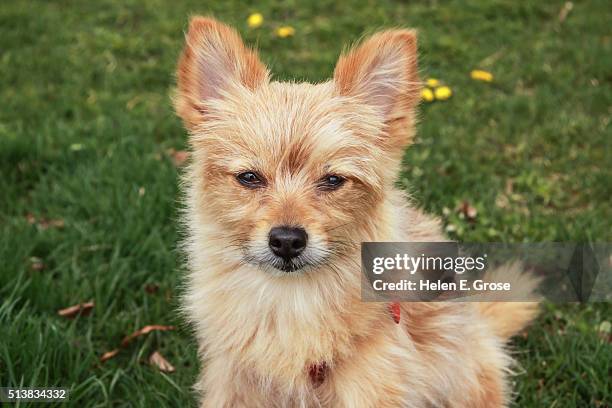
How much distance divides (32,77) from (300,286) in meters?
4.65

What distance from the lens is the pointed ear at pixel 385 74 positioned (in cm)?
261

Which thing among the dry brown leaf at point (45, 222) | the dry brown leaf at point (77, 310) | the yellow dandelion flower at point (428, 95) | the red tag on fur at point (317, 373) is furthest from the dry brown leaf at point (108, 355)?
the yellow dandelion flower at point (428, 95)

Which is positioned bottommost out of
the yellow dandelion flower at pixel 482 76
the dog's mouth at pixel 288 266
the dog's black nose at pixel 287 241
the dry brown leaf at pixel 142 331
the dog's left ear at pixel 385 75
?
the dry brown leaf at pixel 142 331

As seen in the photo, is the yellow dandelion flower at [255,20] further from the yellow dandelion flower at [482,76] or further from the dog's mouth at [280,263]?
the dog's mouth at [280,263]

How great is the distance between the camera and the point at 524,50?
6809mm

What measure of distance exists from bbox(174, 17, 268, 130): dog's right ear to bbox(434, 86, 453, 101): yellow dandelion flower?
10.9ft

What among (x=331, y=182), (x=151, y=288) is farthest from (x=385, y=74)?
(x=151, y=288)

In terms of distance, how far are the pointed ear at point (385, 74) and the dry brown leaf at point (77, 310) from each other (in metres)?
1.91

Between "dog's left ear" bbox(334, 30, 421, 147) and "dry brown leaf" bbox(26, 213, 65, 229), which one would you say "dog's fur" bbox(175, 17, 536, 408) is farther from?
"dry brown leaf" bbox(26, 213, 65, 229)

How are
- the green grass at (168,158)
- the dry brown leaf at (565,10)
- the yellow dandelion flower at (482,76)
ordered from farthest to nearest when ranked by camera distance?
the dry brown leaf at (565,10) < the yellow dandelion flower at (482,76) < the green grass at (168,158)

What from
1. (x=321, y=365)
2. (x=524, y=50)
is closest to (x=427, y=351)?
(x=321, y=365)

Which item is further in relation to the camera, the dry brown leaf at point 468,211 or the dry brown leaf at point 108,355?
the dry brown leaf at point 468,211

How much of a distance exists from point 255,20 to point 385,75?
177 inches

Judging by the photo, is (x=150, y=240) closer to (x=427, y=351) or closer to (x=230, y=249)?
(x=230, y=249)
